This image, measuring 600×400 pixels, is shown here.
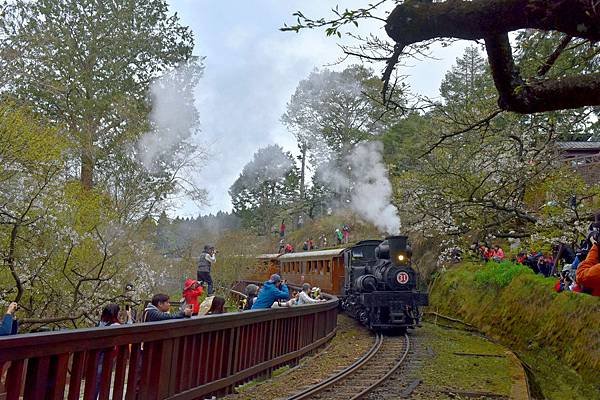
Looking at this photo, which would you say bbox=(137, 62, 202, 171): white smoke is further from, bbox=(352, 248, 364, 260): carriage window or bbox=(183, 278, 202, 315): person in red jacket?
bbox=(183, 278, 202, 315): person in red jacket

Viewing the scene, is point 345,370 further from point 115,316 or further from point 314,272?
point 314,272

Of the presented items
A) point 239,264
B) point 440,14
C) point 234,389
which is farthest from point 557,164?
point 239,264

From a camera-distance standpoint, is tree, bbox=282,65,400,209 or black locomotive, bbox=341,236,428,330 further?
tree, bbox=282,65,400,209

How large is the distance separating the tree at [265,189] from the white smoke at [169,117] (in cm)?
2694

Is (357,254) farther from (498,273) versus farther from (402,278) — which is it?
(498,273)

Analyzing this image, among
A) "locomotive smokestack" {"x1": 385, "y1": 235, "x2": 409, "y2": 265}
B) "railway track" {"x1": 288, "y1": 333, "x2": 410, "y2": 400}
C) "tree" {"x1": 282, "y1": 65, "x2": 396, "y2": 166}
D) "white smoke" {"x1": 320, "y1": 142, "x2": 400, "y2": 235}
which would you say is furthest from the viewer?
"tree" {"x1": 282, "y1": 65, "x2": 396, "y2": 166}

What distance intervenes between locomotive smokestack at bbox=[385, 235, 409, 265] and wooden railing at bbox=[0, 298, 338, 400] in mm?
6065

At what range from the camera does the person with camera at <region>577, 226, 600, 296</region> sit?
13.1ft

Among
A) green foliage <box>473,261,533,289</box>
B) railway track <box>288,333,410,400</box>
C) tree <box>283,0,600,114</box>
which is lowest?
railway track <box>288,333,410,400</box>

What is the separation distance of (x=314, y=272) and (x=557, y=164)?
10.8m

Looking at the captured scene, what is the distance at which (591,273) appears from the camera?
3.99m

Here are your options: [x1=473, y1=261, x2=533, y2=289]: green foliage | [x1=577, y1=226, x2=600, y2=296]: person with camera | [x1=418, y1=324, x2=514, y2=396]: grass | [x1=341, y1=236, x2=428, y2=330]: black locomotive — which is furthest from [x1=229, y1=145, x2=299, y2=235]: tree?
[x1=577, y1=226, x2=600, y2=296]: person with camera

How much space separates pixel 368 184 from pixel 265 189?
88.3 feet

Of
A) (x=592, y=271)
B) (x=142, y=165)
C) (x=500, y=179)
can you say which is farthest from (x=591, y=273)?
(x=142, y=165)
